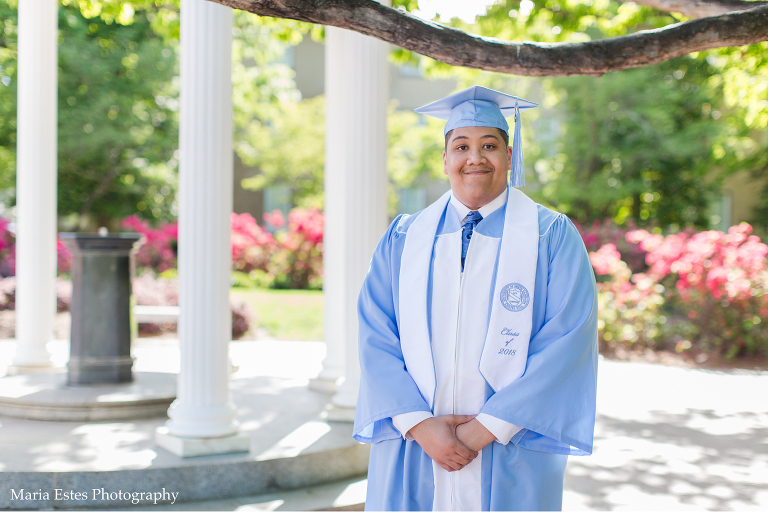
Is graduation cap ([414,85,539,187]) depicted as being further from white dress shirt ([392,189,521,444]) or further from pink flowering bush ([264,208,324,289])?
pink flowering bush ([264,208,324,289])

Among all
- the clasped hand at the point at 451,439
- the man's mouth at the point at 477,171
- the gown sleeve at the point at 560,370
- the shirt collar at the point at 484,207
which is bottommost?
the clasped hand at the point at 451,439

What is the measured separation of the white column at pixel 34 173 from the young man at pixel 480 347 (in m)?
5.07

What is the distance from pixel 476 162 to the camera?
8.09 ft

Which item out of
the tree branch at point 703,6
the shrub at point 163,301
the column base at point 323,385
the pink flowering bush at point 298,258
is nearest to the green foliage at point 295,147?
the pink flowering bush at point 298,258

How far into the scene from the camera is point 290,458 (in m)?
4.17

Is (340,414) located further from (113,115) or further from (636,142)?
(113,115)

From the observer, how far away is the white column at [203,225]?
4.09 meters

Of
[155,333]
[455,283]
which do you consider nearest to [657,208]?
[155,333]

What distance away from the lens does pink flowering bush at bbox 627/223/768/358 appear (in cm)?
861

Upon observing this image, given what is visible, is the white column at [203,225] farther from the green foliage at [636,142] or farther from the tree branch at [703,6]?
the green foliage at [636,142]

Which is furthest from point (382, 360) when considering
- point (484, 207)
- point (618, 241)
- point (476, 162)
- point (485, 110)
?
point (618, 241)

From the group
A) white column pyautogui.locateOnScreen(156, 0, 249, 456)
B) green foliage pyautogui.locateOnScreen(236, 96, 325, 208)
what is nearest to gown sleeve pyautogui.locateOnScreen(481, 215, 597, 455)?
white column pyautogui.locateOnScreen(156, 0, 249, 456)

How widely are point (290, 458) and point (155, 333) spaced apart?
689 centimetres

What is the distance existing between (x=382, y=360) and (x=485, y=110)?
1.04 metres
